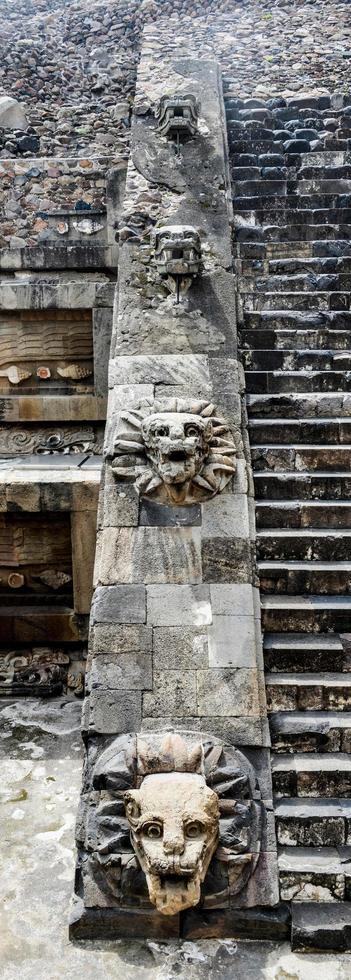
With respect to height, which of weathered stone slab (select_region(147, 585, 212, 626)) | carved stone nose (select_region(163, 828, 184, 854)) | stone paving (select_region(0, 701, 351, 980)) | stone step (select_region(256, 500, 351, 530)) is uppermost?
stone step (select_region(256, 500, 351, 530))

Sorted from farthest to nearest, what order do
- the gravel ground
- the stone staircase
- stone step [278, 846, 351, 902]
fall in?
the gravel ground
the stone staircase
stone step [278, 846, 351, 902]

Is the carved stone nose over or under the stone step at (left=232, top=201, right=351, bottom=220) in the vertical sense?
under

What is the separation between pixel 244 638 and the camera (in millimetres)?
4566

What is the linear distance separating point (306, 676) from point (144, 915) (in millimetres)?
1603

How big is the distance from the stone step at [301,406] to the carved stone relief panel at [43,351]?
3082 millimetres

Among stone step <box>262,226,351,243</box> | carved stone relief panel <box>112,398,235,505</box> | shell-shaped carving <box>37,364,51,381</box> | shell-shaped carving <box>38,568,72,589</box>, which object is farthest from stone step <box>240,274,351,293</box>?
shell-shaped carving <box>38,568,72,589</box>

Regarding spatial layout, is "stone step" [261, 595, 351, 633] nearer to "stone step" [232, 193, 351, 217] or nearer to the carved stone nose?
the carved stone nose

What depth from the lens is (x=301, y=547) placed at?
5219mm

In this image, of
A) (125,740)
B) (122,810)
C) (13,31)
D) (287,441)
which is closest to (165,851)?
(122,810)

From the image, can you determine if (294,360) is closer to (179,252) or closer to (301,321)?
(301,321)

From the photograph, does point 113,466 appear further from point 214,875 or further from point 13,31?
point 13,31

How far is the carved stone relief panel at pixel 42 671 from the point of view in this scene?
676 cm

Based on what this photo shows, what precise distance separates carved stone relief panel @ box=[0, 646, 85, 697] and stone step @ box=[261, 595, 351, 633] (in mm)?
2548

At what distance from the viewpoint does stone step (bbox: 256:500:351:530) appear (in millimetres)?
5344
